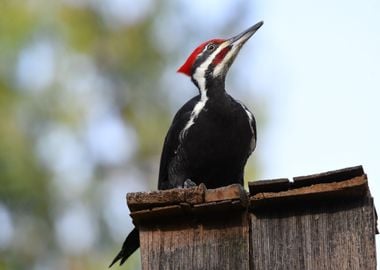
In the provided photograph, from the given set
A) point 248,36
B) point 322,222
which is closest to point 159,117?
point 248,36

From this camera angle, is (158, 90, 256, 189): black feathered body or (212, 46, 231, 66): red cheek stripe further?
(212, 46, 231, 66): red cheek stripe

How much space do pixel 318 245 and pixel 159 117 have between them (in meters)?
5.73

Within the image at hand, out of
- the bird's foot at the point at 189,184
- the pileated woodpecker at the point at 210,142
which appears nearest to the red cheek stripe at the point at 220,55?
the pileated woodpecker at the point at 210,142

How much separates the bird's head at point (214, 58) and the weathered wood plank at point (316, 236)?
2.07 meters

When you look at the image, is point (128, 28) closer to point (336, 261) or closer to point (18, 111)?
point (18, 111)

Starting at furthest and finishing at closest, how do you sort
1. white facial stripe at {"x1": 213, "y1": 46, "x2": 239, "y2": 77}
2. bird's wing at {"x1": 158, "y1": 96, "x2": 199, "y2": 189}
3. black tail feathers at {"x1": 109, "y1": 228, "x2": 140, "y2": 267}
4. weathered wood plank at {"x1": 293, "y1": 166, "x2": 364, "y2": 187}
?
white facial stripe at {"x1": 213, "y1": 46, "x2": 239, "y2": 77} < bird's wing at {"x1": 158, "y1": 96, "x2": 199, "y2": 189} < black tail feathers at {"x1": 109, "y1": 228, "x2": 140, "y2": 267} < weathered wood plank at {"x1": 293, "y1": 166, "x2": 364, "y2": 187}

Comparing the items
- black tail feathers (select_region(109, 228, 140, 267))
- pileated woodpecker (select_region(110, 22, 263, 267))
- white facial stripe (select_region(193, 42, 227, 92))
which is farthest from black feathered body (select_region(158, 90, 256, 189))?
black tail feathers (select_region(109, 228, 140, 267))

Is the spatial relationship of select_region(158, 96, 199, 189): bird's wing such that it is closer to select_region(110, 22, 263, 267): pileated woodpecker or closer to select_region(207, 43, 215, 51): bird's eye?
select_region(110, 22, 263, 267): pileated woodpecker

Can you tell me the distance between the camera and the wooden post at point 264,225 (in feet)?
9.30

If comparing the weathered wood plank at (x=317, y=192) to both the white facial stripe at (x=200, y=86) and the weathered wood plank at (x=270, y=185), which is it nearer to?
the weathered wood plank at (x=270, y=185)

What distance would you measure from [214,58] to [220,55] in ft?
0.12

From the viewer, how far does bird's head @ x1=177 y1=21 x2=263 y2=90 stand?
16.3ft

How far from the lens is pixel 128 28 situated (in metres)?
9.33

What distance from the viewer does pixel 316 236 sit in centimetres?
289
